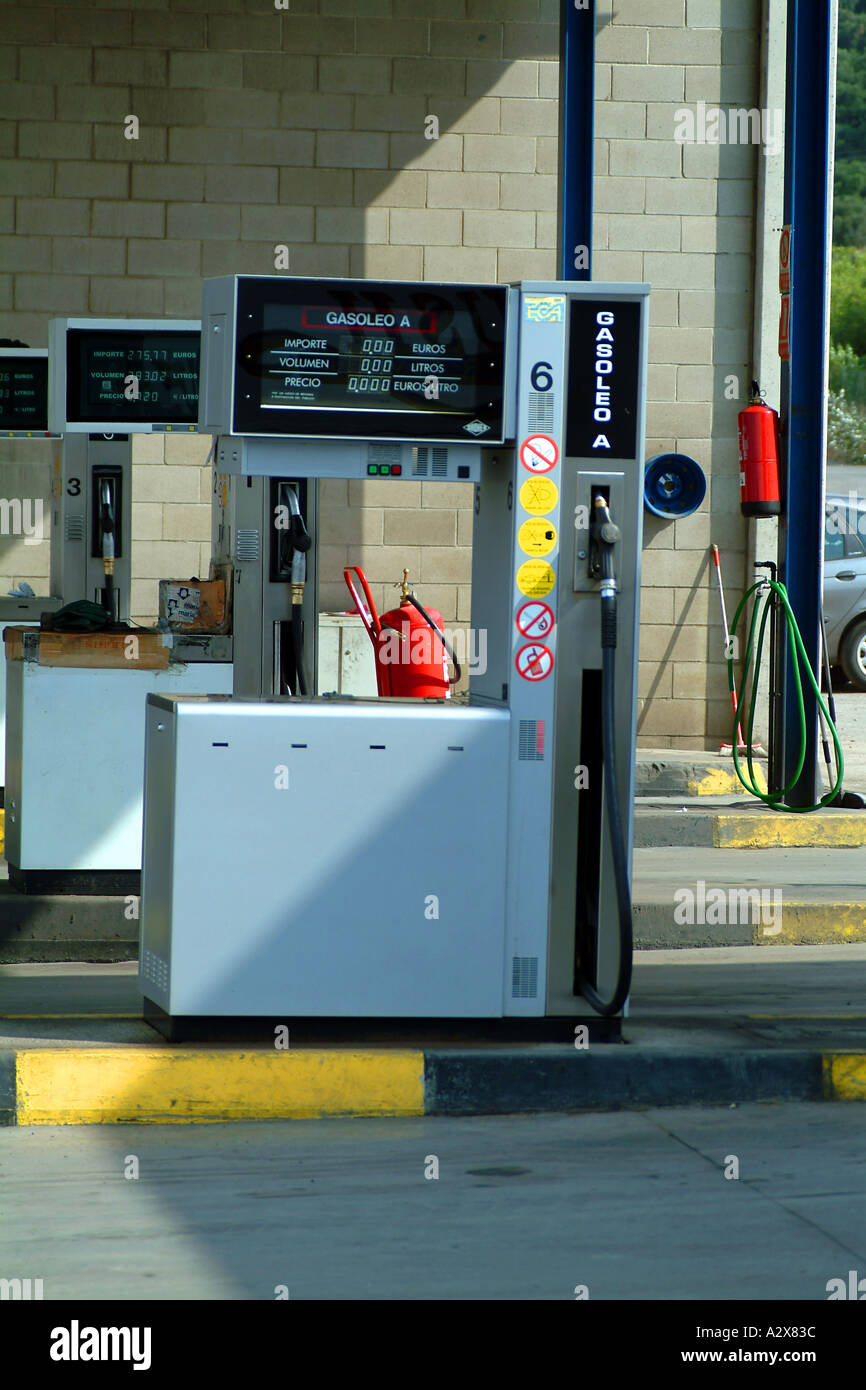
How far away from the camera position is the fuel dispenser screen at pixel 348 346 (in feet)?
16.6

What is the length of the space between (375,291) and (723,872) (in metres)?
4.71

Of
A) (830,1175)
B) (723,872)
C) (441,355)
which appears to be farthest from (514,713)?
(723,872)

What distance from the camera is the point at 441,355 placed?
508 centimetres

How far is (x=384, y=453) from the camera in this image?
5148mm

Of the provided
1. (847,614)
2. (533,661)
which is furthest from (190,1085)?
(847,614)

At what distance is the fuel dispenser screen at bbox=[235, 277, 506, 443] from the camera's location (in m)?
5.05

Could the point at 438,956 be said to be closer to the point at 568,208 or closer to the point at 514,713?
the point at 514,713

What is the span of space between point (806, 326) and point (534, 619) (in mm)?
5483

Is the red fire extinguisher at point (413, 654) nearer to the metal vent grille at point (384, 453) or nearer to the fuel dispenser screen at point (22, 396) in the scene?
the fuel dispenser screen at point (22, 396)

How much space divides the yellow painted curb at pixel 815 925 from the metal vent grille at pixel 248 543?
292 centimetres

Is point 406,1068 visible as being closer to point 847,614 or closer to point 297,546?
point 297,546

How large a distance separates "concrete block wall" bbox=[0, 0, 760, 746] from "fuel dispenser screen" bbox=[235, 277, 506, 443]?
7.57 metres
